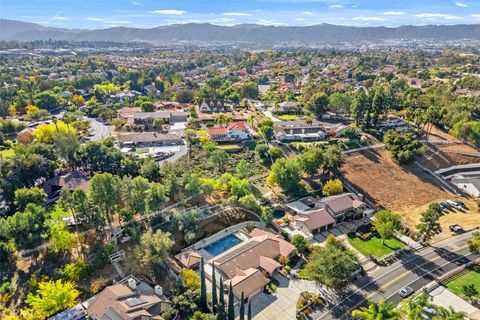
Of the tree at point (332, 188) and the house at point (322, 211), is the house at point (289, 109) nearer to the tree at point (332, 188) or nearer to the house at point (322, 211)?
the tree at point (332, 188)

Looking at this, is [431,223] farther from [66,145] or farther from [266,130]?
[66,145]

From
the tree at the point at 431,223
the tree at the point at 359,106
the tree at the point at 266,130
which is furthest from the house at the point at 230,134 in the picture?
the tree at the point at 431,223

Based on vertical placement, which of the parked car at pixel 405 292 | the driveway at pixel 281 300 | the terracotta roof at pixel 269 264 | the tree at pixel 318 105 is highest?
the tree at pixel 318 105

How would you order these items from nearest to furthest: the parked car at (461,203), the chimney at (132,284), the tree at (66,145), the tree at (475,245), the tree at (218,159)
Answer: the chimney at (132,284) → the tree at (475,245) → the parked car at (461,203) → the tree at (66,145) → the tree at (218,159)

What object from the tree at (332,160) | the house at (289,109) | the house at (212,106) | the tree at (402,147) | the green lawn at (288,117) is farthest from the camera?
the house at (212,106)

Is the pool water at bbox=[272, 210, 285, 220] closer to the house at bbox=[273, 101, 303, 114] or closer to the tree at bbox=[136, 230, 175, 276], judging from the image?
the tree at bbox=[136, 230, 175, 276]

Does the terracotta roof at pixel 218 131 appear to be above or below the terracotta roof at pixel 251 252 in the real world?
above

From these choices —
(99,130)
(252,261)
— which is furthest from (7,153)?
Answer: (252,261)
